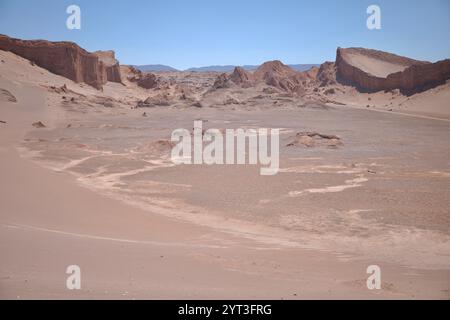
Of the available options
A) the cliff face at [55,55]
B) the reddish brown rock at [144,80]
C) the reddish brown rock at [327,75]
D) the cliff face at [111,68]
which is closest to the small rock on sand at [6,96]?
the cliff face at [55,55]

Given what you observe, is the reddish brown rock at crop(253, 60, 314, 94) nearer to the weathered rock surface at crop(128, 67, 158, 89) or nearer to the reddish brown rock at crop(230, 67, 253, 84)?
the reddish brown rock at crop(230, 67, 253, 84)

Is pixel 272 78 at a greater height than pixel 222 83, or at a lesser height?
greater

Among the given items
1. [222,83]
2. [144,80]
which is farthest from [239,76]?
[144,80]

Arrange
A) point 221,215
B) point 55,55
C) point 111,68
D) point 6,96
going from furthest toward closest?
point 111,68 → point 55,55 → point 6,96 → point 221,215

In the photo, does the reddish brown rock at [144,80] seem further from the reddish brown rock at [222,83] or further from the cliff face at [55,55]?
the cliff face at [55,55]

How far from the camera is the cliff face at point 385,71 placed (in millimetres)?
54500

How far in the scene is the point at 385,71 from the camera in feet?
228

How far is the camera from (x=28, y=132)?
27.3 meters

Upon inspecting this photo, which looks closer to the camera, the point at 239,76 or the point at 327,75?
the point at 239,76

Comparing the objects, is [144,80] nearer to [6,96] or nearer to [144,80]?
[144,80]

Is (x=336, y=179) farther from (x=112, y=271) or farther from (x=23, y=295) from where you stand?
(x=23, y=295)

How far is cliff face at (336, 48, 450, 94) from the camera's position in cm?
5450
